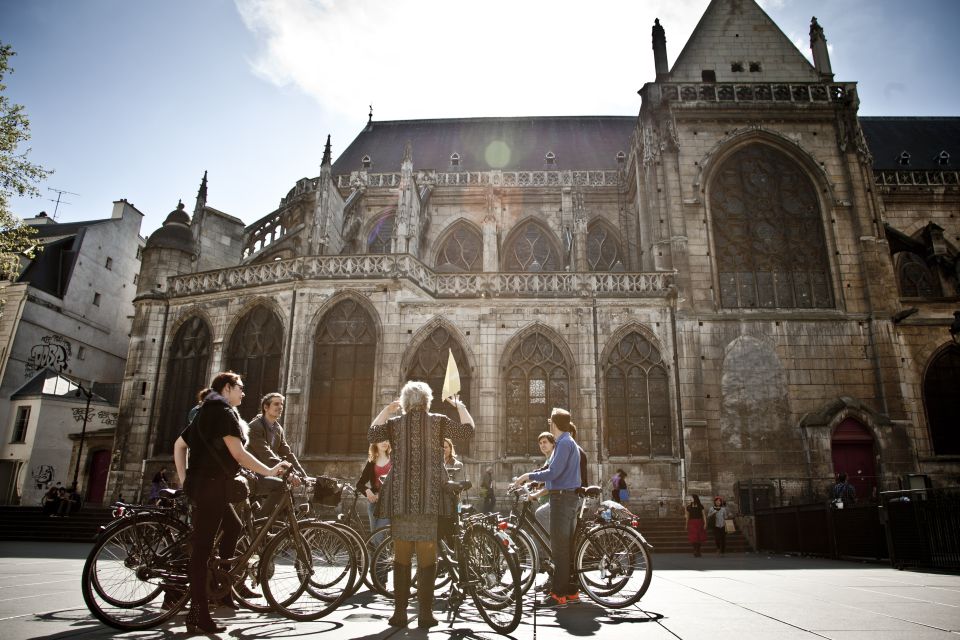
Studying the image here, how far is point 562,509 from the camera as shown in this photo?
500 centimetres

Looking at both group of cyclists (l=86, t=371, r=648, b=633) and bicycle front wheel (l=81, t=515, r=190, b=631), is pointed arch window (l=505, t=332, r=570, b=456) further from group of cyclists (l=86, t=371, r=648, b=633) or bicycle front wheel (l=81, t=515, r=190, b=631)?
bicycle front wheel (l=81, t=515, r=190, b=631)

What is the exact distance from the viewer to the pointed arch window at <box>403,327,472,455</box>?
52.9 feet

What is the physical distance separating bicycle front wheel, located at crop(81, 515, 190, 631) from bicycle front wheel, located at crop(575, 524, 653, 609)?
10.4ft

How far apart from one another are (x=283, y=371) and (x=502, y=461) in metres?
6.63

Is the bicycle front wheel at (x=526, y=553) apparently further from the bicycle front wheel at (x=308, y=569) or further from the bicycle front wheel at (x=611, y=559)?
the bicycle front wheel at (x=308, y=569)

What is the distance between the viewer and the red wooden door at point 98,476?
69.4 feet

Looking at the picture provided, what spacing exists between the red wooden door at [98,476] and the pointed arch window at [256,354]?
355 inches

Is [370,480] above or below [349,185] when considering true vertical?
below

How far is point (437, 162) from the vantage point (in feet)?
87.0

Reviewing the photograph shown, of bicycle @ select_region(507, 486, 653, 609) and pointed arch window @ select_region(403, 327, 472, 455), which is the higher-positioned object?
pointed arch window @ select_region(403, 327, 472, 455)

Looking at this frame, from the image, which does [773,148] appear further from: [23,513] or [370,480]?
[23,513]

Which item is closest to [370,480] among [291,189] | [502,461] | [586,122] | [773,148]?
[502,461]

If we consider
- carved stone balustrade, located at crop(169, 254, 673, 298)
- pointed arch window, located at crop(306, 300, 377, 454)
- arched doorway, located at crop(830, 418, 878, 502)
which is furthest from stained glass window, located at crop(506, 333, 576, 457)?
arched doorway, located at crop(830, 418, 878, 502)

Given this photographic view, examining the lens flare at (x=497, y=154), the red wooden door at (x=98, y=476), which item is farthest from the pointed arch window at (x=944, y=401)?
the red wooden door at (x=98, y=476)
